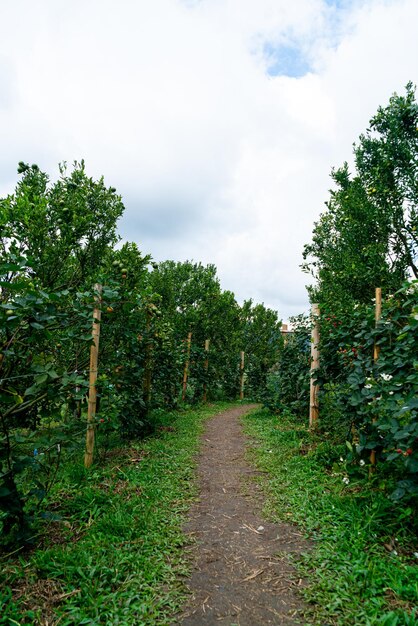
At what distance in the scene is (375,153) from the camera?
23.1 ft

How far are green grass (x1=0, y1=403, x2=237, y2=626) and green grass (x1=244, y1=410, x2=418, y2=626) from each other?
3.06 ft

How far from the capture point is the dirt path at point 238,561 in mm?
2094

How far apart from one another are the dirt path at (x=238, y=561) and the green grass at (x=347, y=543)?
15 cm

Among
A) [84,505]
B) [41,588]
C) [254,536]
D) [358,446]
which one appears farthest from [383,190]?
[41,588]

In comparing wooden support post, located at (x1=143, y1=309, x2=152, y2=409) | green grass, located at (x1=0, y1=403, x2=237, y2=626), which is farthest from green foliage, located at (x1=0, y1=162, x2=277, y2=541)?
green grass, located at (x1=0, y1=403, x2=237, y2=626)

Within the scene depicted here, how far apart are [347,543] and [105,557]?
1799mm

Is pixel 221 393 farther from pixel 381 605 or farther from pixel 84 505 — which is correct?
pixel 381 605

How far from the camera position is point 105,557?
8.12 feet

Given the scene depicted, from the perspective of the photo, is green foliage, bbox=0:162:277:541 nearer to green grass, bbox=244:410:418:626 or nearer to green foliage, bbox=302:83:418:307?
green grass, bbox=244:410:418:626

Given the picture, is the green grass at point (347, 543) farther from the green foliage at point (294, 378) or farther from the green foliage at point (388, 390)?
the green foliage at point (294, 378)

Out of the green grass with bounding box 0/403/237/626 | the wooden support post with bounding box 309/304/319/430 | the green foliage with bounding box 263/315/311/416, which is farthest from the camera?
the green foliage with bounding box 263/315/311/416

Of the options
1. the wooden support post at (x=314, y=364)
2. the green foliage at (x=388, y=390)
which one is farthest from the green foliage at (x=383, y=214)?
the green foliage at (x=388, y=390)

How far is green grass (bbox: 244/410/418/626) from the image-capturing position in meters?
2.04

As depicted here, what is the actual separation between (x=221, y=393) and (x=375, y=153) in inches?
392
